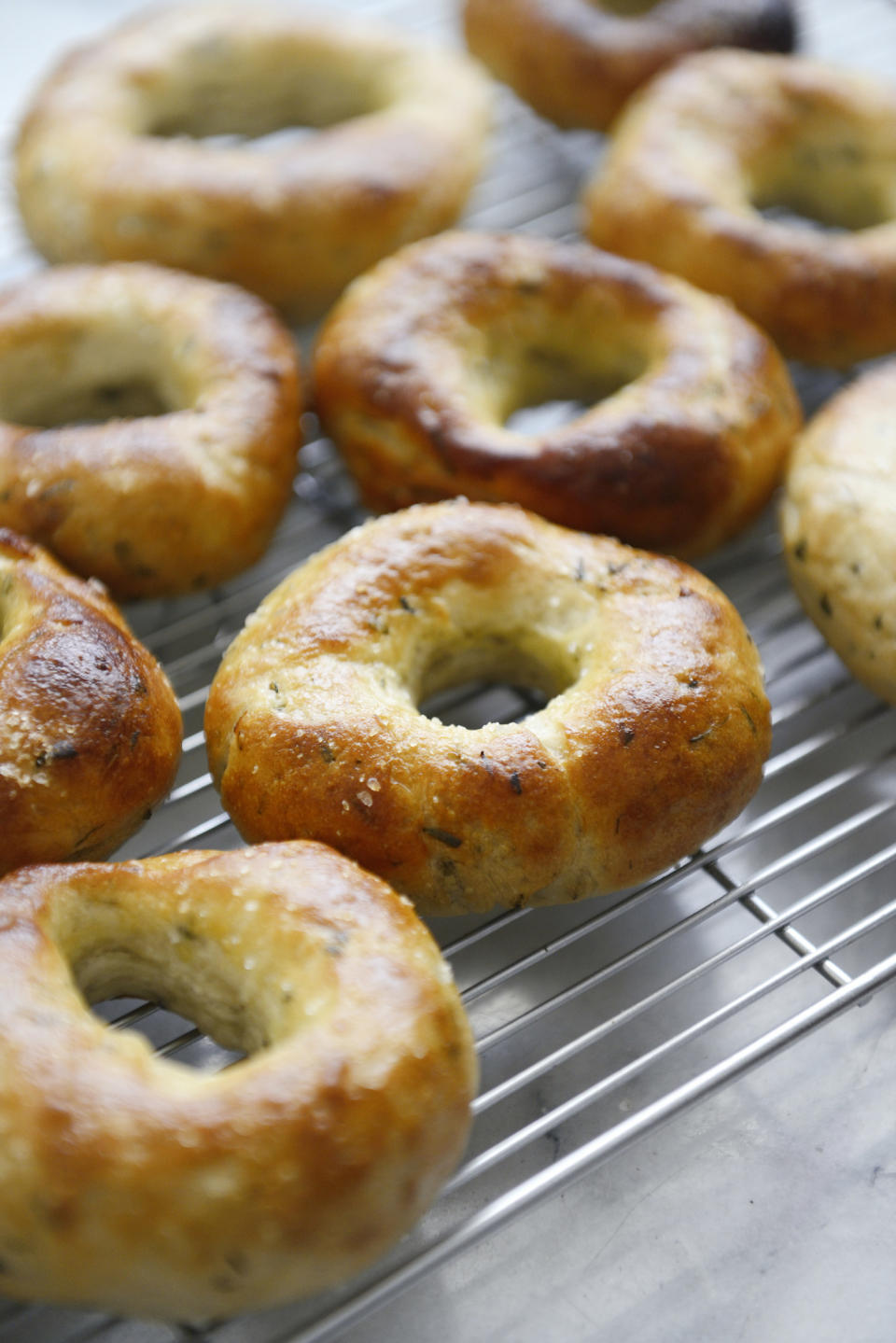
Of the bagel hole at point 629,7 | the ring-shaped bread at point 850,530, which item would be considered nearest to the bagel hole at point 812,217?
the bagel hole at point 629,7

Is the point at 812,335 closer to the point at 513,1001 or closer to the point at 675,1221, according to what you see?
the point at 513,1001

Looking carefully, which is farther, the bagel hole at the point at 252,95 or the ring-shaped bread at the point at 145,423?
the bagel hole at the point at 252,95

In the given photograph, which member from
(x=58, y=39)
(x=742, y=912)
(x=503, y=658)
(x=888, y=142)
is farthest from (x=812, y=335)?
(x=58, y=39)

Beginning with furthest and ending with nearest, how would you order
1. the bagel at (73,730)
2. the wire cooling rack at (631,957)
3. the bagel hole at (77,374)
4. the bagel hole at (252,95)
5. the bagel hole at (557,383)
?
1. the bagel hole at (252,95)
2. the bagel hole at (557,383)
3. the bagel hole at (77,374)
4. the bagel at (73,730)
5. the wire cooling rack at (631,957)

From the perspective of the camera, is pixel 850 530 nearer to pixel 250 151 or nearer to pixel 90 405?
pixel 90 405

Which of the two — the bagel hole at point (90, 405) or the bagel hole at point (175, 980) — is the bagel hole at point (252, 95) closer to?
the bagel hole at point (90, 405)

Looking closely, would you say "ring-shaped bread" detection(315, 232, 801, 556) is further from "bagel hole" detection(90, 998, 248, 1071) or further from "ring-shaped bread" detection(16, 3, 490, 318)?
"bagel hole" detection(90, 998, 248, 1071)

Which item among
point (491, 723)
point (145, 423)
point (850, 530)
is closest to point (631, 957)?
point (491, 723)
